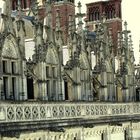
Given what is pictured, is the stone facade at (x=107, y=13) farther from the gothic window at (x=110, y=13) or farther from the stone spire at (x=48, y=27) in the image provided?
the stone spire at (x=48, y=27)

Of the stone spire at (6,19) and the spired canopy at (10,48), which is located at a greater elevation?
the stone spire at (6,19)

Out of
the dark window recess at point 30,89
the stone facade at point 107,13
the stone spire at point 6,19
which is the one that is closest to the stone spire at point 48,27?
the dark window recess at point 30,89

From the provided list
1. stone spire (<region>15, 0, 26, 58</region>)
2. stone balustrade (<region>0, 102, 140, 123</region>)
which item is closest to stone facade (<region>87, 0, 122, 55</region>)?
stone balustrade (<region>0, 102, 140, 123</region>)

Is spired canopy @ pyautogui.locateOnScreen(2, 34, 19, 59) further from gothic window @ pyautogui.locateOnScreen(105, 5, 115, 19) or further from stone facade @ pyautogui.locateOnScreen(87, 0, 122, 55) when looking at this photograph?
gothic window @ pyautogui.locateOnScreen(105, 5, 115, 19)

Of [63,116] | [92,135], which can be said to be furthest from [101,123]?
[63,116]

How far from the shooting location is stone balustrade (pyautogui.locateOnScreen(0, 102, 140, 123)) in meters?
21.4

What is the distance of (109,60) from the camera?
113ft

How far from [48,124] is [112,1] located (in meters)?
34.6

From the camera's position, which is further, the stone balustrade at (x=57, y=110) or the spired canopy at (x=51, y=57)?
the spired canopy at (x=51, y=57)

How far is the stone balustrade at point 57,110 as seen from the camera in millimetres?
21406

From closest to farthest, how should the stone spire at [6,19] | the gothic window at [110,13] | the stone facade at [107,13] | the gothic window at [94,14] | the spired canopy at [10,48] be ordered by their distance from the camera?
the stone spire at [6,19], the spired canopy at [10,48], the stone facade at [107,13], the gothic window at [110,13], the gothic window at [94,14]

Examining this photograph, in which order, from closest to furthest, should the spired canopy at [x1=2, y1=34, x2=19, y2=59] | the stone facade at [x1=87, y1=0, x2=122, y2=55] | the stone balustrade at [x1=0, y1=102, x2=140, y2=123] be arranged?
the stone balustrade at [x1=0, y1=102, x2=140, y2=123], the spired canopy at [x1=2, y1=34, x2=19, y2=59], the stone facade at [x1=87, y1=0, x2=122, y2=55]

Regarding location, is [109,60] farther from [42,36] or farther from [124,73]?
[42,36]

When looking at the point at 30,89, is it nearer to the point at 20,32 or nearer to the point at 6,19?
the point at 20,32
